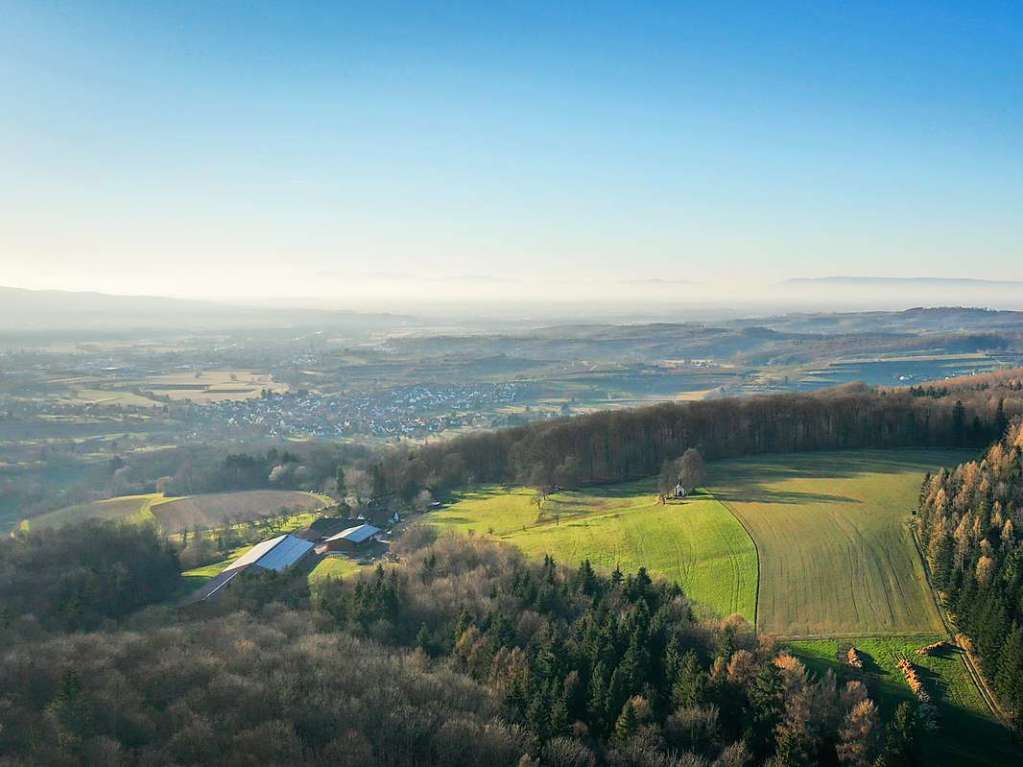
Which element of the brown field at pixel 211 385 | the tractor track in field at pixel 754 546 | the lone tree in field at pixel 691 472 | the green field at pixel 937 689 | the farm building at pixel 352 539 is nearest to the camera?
the green field at pixel 937 689

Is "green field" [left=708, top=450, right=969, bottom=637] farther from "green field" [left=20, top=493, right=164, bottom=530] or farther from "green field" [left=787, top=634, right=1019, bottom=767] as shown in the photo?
Answer: "green field" [left=20, top=493, right=164, bottom=530]

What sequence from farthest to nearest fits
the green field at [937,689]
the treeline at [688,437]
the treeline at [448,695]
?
the treeline at [688,437]
the green field at [937,689]
the treeline at [448,695]

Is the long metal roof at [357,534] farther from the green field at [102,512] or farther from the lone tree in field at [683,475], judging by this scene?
the lone tree in field at [683,475]

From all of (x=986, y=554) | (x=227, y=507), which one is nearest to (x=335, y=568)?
(x=227, y=507)

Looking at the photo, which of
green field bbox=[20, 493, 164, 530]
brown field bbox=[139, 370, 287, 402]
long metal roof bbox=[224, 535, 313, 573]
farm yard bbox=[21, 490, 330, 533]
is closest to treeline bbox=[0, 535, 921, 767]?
long metal roof bbox=[224, 535, 313, 573]

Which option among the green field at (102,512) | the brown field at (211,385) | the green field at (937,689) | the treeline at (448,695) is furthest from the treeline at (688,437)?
the brown field at (211,385)

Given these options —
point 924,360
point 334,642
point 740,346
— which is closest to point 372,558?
point 334,642

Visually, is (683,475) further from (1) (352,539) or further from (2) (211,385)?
(2) (211,385)
